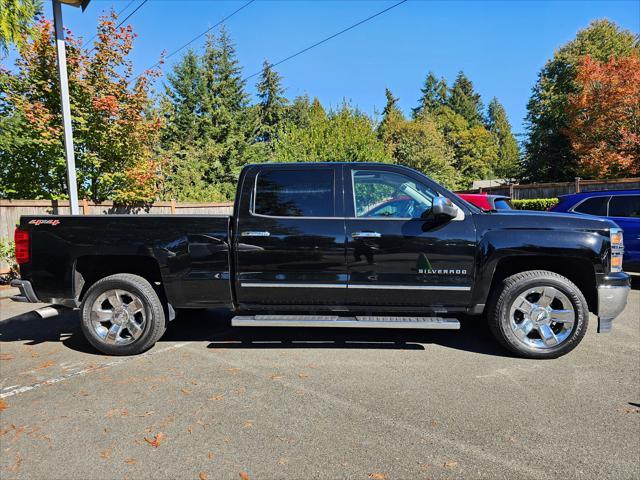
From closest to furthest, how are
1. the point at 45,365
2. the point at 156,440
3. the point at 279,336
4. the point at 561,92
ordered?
the point at 156,440 → the point at 45,365 → the point at 279,336 → the point at 561,92

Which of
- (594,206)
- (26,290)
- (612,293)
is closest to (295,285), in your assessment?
(26,290)

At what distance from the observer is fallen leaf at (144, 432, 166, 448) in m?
2.81

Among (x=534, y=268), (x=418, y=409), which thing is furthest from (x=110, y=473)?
(x=534, y=268)

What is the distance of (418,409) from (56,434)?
2673 millimetres

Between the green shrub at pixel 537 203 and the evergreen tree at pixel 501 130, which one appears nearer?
the green shrub at pixel 537 203

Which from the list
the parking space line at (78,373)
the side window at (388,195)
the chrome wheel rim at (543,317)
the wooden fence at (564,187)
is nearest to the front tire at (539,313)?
the chrome wheel rim at (543,317)

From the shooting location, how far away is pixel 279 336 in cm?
510

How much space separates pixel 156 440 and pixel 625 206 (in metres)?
8.58

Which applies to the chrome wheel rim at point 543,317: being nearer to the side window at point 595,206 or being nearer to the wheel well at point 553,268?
the wheel well at point 553,268

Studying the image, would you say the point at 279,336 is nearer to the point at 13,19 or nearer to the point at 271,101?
the point at 13,19

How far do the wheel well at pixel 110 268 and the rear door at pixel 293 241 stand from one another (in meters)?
1.11

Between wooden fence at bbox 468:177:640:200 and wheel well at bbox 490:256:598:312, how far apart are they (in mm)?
11712

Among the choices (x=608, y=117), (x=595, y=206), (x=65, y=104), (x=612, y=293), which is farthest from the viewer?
(x=608, y=117)

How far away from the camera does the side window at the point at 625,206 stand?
7.61 metres
